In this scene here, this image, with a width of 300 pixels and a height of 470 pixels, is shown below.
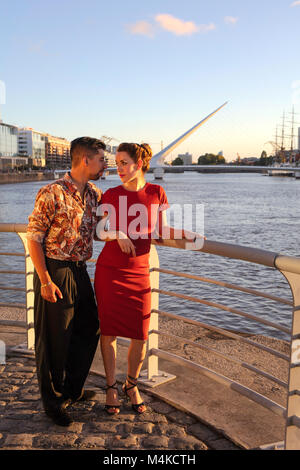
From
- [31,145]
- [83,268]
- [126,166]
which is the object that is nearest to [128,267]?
[83,268]

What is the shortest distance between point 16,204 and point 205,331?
33.7 m

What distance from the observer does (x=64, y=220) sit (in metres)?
2.07

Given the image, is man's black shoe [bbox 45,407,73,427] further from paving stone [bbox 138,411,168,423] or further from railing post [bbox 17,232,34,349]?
railing post [bbox 17,232,34,349]

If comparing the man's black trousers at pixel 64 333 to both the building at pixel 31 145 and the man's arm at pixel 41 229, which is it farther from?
the building at pixel 31 145

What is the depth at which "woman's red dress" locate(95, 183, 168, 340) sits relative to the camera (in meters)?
2.16

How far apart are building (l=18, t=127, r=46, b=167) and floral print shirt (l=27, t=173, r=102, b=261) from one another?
13384 cm

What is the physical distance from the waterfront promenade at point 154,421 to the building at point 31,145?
133728 mm

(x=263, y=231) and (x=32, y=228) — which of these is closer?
(x=32, y=228)

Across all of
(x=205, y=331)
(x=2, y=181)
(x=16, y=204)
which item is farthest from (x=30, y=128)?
(x=205, y=331)

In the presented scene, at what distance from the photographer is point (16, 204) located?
35.8m

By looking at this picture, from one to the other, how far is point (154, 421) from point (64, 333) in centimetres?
60

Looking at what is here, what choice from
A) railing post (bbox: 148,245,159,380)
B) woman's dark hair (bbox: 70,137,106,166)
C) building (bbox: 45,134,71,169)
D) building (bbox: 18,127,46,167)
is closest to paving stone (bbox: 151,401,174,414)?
railing post (bbox: 148,245,159,380)
